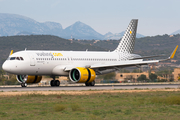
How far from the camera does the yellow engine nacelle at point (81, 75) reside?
4263 cm

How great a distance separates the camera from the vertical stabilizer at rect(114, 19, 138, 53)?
2185 inches

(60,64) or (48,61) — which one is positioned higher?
(48,61)

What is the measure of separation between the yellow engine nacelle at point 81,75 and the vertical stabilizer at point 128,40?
1234 centimetres

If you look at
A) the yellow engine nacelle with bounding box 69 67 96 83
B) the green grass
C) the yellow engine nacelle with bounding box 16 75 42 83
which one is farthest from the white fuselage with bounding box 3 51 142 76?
the green grass

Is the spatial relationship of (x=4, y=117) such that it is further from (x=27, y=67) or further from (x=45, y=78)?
(x=45, y=78)

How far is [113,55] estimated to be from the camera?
2094 inches

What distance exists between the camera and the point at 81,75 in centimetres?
4241

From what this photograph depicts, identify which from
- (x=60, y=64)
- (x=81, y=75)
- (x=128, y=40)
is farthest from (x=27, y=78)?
(x=128, y=40)

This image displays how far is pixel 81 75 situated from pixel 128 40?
1590 centimetres

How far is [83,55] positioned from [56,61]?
5.27m

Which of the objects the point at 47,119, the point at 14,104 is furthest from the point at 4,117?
the point at 14,104

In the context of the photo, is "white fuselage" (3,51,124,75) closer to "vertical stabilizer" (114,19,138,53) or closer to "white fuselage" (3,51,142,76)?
"white fuselage" (3,51,142,76)

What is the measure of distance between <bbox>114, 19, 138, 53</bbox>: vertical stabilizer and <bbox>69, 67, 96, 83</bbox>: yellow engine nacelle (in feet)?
40.5

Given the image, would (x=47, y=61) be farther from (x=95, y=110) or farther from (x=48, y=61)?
(x=95, y=110)
